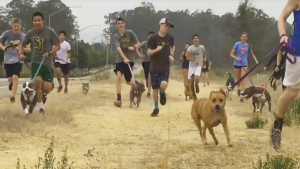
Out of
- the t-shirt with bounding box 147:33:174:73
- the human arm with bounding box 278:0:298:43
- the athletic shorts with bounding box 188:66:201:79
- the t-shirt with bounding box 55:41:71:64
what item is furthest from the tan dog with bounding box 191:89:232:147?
the t-shirt with bounding box 55:41:71:64

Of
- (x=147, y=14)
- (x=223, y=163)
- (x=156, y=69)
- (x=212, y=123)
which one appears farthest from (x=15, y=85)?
(x=147, y=14)

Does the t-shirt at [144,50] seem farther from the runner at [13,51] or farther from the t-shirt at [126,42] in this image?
the runner at [13,51]

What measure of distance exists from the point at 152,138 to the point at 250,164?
199 cm

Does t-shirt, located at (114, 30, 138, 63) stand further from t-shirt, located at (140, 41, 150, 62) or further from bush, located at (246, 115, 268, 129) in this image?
bush, located at (246, 115, 268, 129)

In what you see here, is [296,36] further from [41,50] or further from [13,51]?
[13,51]

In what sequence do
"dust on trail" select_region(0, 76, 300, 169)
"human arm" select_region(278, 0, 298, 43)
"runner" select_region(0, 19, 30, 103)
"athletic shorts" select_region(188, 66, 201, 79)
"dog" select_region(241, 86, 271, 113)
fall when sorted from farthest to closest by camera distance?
"athletic shorts" select_region(188, 66, 201, 79) → "dog" select_region(241, 86, 271, 113) → "runner" select_region(0, 19, 30, 103) → "human arm" select_region(278, 0, 298, 43) → "dust on trail" select_region(0, 76, 300, 169)

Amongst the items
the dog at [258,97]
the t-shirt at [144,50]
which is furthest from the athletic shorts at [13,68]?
the dog at [258,97]

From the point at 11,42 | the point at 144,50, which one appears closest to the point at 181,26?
the point at 144,50

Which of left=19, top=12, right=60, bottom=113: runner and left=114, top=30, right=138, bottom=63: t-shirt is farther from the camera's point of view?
left=114, top=30, right=138, bottom=63: t-shirt

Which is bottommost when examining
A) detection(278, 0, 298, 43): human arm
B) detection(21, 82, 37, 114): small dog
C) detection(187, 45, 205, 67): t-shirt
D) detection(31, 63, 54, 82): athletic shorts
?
detection(21, 82, 37, 114): small dog

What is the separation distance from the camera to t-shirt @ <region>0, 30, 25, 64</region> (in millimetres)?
10508

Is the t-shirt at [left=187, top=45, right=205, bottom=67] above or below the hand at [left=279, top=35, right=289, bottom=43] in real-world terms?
below

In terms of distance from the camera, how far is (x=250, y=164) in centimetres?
501

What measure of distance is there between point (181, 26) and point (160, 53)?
109m
